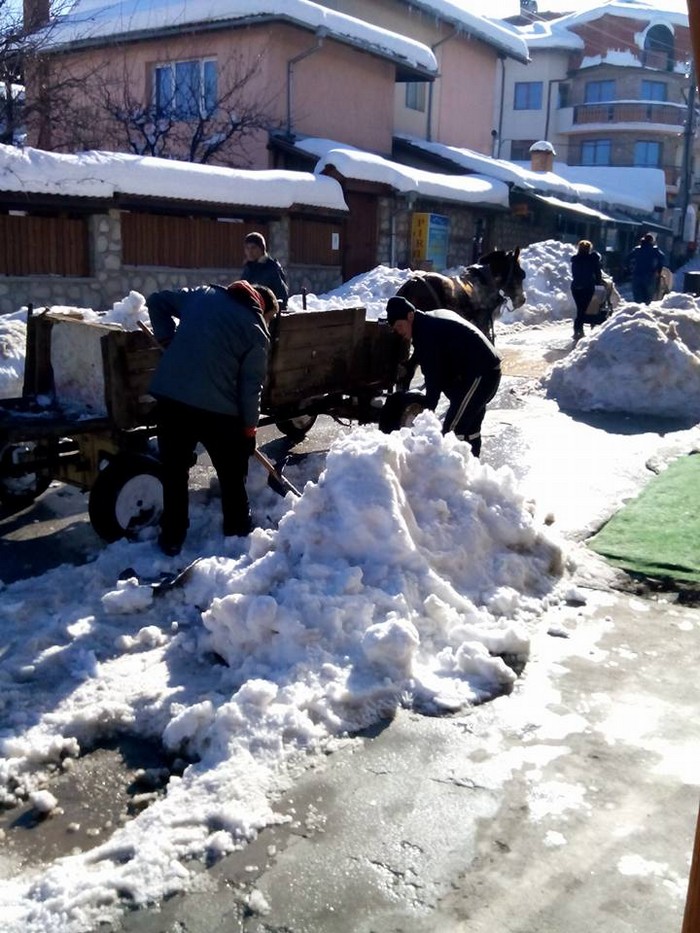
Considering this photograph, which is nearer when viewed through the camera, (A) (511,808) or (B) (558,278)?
(A) (511,808)

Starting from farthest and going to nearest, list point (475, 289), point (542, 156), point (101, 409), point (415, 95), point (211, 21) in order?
point (542, 156) < point (415, 95) < point (211, 21) < point (475, 289) < point (101, 409)

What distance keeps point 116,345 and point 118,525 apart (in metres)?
1.15

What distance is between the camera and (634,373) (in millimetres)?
11633

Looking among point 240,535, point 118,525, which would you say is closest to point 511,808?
point 240,535

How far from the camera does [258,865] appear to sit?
3.19 metres

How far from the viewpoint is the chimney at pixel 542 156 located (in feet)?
112

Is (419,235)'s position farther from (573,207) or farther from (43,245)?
(43,245)

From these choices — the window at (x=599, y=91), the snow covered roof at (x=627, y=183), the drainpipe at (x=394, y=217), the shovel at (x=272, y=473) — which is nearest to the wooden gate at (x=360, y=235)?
the drainpipe at (x=394, y=217)

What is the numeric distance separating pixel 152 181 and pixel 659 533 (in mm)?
11770

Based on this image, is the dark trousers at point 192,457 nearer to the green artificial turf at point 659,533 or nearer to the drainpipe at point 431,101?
the green artificial turf at point 659,533

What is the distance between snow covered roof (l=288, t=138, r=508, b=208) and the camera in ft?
67.6

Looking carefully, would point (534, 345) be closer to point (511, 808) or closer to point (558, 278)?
point (558, 278)

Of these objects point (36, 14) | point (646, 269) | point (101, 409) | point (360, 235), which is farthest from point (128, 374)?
point (646, 269)

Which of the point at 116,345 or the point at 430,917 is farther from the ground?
the point at 116,345
